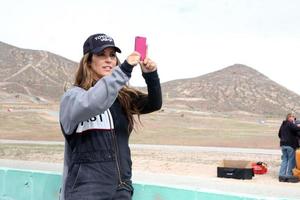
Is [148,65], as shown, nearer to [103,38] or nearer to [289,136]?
[103,38]

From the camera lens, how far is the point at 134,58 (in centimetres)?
289

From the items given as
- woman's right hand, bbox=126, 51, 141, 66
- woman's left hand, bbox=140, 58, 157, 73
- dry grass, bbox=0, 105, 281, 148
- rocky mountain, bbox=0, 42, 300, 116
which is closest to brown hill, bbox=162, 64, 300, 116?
rocky mountain, bbox=0, 42, 300, 116

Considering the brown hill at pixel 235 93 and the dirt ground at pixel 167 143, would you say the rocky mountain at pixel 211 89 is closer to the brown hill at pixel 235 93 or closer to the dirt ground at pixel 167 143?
the brown hill at pixel 235 93

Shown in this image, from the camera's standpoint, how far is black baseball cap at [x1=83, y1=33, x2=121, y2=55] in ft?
10.3

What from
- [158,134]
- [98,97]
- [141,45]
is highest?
[141,45]

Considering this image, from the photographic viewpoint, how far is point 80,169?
3016 mm

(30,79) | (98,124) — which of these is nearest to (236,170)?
(98,124)

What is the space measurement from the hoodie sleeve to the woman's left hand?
27 centimetres

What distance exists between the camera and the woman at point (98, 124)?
284 centimetres

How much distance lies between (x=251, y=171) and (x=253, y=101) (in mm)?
149852

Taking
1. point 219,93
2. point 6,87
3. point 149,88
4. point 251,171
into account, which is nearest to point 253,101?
point 219,93

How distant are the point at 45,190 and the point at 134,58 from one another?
10.5ft

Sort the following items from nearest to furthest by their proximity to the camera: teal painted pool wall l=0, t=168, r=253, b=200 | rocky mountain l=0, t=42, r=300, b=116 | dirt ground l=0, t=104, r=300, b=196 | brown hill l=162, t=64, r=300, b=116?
teal painted pool wall l=0, t=168, r=253, b=200 < dirt ground l=0, t=104, r=300, b=196 < rocky mountain l=0, t=42, r=300, b=116 < brown hill l=162, t=64, r=300, b=116

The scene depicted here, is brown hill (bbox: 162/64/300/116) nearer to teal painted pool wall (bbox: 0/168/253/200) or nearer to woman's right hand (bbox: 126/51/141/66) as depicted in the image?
teal painted pool wall (bbox: 0/168/253/200)
